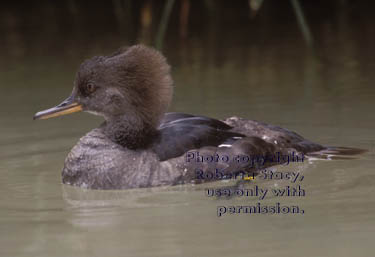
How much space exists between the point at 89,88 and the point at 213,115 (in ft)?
6.86

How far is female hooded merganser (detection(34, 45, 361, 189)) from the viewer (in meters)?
6.65

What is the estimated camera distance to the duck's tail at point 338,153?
7164mm

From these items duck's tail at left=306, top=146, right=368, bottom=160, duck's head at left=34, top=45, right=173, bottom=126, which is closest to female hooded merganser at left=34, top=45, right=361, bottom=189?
duck's head at left=34, top=45, right=173, bottom=126

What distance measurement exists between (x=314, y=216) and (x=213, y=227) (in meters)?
0.67

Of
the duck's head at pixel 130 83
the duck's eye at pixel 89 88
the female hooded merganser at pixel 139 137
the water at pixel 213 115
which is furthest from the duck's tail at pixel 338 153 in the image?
the duck's eye at pixel 89 88

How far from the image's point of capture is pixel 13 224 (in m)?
5.72

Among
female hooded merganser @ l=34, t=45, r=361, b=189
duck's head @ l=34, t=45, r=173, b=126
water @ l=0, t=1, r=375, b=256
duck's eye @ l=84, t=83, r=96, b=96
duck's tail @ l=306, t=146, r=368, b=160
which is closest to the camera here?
water @ l=0, t=1, r=375, b=256

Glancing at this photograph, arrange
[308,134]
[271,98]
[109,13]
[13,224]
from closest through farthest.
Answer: [13,224]
[308,134]
[271,98]
[109,13]

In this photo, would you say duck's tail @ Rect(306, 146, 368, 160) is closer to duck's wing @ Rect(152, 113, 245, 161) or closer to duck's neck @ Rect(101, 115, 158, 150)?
duck's wing @ Rect(152, 113, 245, 161)

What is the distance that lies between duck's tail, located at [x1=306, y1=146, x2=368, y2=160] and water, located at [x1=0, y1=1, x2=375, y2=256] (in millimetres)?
76

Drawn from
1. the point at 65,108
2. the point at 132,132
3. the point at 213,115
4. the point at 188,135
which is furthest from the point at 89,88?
the point at 213,115

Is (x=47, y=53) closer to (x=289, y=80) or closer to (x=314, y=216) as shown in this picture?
(x=289, y=80)

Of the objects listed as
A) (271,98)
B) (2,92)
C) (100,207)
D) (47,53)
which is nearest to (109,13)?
(47,53)

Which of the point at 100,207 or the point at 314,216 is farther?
the point at 100,207
